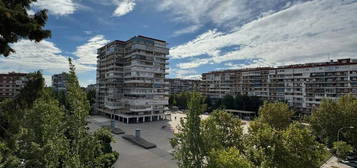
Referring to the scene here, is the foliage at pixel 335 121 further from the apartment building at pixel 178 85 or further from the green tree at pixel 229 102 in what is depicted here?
the apartment building at pixel 178 85

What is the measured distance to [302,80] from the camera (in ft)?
187

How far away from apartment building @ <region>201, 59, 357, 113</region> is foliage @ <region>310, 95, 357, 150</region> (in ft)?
78.1

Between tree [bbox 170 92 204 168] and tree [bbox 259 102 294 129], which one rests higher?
tree [bbox 170 92 204 168]

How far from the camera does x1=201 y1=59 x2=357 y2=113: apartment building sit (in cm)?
4969

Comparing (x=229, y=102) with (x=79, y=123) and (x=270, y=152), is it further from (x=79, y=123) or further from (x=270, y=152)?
(x=79, y=123)

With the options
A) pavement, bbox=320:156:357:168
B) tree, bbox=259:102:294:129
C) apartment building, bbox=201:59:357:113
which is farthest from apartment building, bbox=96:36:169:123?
pavement, bbox=320:156:357:168

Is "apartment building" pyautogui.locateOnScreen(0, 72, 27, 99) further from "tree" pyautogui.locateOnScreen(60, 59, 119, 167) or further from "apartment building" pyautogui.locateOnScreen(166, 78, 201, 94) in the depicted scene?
"tree" pyautogui.locateOnScreen(60, 59, 119, 167)

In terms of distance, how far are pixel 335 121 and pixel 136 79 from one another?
130 ft

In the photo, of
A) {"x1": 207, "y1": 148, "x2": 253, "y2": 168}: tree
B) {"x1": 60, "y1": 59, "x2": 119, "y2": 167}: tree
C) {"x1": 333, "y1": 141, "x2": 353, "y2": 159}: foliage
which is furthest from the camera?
{"x1": 333, "y1": 141, "x2": 353, "y2": 159}: foliage

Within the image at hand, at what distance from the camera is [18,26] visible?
18.7ft

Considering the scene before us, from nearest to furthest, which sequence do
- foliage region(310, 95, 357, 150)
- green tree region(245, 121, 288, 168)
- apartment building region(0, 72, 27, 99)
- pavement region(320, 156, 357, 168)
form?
green tree region(245, 121, 288, 168) < pavement region(320, 156, 357, 168) < foliage region(310, 95, 357, 150) < apartment building region(0, 72, 27, 99)

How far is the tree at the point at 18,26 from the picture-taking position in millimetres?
5629

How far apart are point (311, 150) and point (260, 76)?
5877cm

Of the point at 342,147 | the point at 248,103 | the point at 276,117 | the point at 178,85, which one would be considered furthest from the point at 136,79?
the point at 178,85
